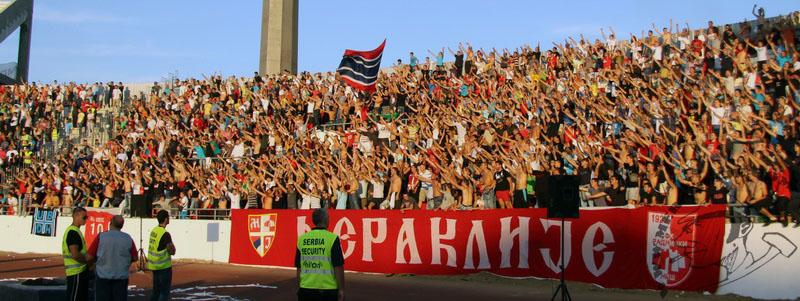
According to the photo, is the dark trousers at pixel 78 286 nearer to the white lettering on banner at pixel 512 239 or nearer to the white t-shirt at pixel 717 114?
the white lettering on banner at pixel 512 239

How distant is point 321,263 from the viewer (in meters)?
8.82

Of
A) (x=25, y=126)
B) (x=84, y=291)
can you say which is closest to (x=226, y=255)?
(x=84, y=291)

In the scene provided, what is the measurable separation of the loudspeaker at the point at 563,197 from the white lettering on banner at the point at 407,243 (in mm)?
7095

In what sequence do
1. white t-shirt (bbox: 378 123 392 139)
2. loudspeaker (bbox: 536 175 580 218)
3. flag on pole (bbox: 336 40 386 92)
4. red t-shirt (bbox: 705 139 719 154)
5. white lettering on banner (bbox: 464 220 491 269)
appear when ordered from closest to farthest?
loudspeaker (bbox: 536 175 580 218) → red t-shirt (bbox: 705 139 719 154) → white lettering on banner (bbox: 464 220 491 269) → white t-shirt (bbox: 378 123 392 139) → flag on pole (bbox: 336 40 386 92)

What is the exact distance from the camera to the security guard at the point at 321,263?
8758mm

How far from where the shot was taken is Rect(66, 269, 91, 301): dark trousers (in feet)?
38.0

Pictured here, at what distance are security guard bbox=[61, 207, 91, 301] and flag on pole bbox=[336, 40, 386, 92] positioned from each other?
19309 millimetres

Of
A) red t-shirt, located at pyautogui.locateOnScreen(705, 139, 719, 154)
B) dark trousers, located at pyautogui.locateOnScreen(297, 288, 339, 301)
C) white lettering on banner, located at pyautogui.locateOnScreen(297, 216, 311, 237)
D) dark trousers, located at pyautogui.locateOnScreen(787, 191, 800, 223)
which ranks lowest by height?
dark trousers, located at pyautogui.locateOnScreen(297, 288, 339, 301)

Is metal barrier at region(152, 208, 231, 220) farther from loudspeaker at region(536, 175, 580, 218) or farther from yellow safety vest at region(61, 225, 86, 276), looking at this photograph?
yellow safety vest at region(61, 225, 86, 276)

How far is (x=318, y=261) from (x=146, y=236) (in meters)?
21.2

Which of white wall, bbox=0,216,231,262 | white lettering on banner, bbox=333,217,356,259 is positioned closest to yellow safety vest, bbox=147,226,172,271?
white lettering on banner, bbox=333,217,356,259

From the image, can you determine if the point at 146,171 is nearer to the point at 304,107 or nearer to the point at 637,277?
the point at 304,107

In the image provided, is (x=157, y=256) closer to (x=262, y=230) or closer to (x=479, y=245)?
(x=479, y=245)

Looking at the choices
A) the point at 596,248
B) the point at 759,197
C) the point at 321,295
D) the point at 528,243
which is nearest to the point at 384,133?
the point at 528,243
